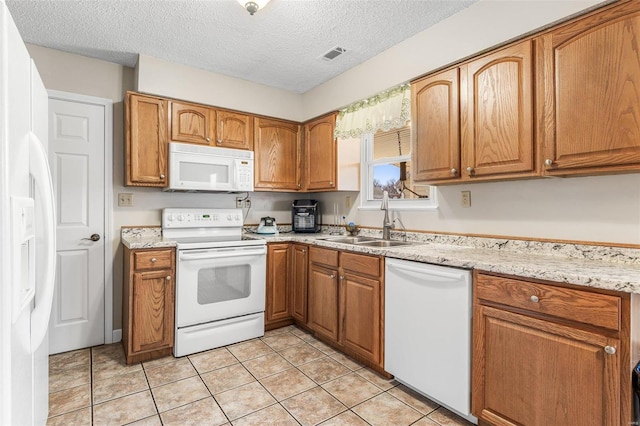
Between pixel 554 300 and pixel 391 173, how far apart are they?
184 centimetres

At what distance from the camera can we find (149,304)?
245cm

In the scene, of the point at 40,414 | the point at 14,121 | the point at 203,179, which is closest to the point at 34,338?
the point at 40,414

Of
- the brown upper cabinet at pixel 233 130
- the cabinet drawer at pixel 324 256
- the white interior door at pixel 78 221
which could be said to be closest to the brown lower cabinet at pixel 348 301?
the cabinet drawer at pixel 324 256

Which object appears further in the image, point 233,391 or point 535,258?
point 233,391

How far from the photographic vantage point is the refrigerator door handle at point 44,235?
107 centimetres

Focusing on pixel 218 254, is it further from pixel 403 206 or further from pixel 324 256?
pixel 403 206

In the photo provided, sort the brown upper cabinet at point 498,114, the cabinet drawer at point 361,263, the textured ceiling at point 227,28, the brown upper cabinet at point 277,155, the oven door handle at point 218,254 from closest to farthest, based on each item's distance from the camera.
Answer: the brown upper cabinet at point 498,114 < the textured ceiling at point 227,28 < the cabinet drawer at point 361,263 < the oven door handle at point 218,254 < the brown upper cabinet at point 277,155

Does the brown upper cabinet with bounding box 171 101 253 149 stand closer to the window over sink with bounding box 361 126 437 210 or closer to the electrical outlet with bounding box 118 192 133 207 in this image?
the electrical outlet with bounding box 118 192 133 207

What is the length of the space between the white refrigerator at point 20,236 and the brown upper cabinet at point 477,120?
205 centimetres

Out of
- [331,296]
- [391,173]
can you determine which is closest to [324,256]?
[331,296]

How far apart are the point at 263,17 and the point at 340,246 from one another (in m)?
1.66

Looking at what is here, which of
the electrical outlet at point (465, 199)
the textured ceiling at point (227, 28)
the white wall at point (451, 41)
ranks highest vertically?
the textured ceiling at point (227, 28)

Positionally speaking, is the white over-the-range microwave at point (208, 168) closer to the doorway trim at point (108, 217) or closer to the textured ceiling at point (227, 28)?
the doorway trim at point (108, 217)

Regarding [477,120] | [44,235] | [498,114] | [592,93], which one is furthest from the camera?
[477,120]
